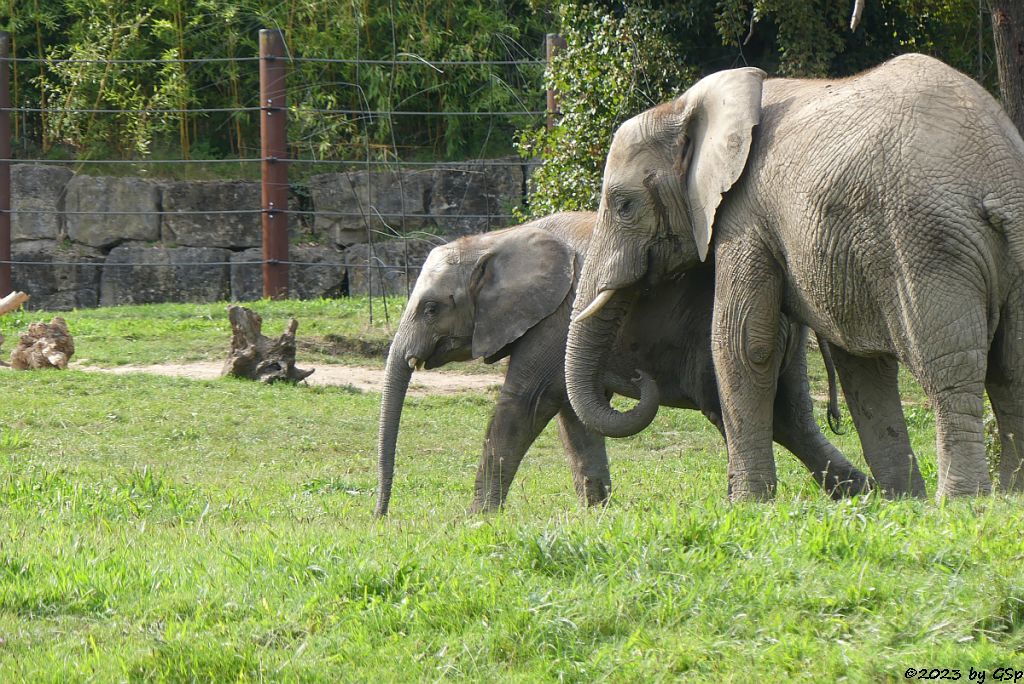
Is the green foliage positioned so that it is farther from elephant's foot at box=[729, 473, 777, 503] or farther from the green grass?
elephant's foot at box=[729, 473, 777, 503]

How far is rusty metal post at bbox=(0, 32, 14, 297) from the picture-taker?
19.6 meters

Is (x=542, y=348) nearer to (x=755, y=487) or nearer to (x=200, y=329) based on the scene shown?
(x=755, y=487)

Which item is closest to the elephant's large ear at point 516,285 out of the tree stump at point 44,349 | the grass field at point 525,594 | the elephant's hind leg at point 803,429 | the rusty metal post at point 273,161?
the grass field at point 525,594

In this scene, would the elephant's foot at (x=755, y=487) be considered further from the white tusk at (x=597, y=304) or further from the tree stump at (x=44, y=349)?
the tree stump at (x=44, y=349)

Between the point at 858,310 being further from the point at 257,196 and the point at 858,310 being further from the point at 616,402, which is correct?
the point at 257,196

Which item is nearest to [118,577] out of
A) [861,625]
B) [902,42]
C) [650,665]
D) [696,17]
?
[650,665]

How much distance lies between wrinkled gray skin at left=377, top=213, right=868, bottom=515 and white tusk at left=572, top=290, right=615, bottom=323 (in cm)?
43

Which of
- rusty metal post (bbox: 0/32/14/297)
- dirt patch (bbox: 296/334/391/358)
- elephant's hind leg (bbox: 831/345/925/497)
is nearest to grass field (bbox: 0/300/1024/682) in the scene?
elephant's hind leg (bbox: 831/345/925/497)

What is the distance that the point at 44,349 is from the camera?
1427cm

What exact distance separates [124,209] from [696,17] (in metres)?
9.56

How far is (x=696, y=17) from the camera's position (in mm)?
15219

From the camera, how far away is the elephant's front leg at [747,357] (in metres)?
6.80

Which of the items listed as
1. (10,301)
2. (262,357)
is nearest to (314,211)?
(262,357)

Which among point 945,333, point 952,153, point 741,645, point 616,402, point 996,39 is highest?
point 996,39
